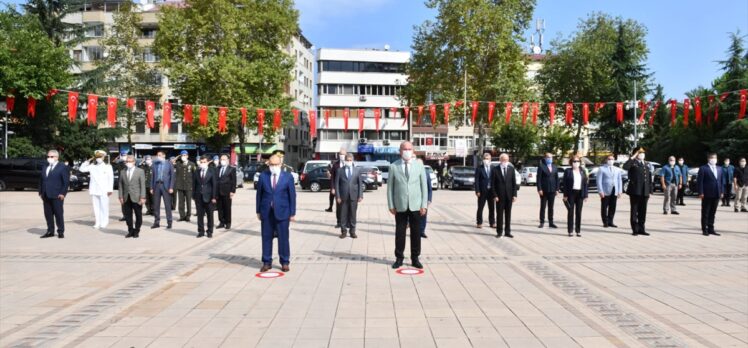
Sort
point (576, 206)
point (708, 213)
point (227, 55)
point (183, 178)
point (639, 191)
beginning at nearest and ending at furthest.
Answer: point (639, 191) < point (708, 213) < point (576, 206) < point (183, 178) < point (227, 55)

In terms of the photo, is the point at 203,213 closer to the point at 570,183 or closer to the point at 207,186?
the point at 207,186

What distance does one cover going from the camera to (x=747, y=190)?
18.7 meters

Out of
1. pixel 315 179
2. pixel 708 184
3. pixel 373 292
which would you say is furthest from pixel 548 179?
pixel 315 179

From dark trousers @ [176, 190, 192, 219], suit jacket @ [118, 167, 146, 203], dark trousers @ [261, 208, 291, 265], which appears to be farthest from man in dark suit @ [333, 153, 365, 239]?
dark trousers @ [176, 190, 192, 219]

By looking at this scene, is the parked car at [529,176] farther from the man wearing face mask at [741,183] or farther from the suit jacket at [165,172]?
the suit jacket at [165,172]

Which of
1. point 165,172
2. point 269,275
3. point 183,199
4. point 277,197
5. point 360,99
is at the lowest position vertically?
point 269,275

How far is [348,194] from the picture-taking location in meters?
11.8

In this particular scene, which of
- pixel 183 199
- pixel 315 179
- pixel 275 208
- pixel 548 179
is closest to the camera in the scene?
pixel 275 208

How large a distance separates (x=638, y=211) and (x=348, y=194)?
6358 millimetres

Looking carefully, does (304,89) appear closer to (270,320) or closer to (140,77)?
(140,77)

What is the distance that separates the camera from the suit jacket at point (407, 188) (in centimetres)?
817

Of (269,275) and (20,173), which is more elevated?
(20,173)

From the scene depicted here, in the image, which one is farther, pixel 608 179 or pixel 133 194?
pixel 608 179

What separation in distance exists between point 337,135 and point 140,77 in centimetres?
2793
